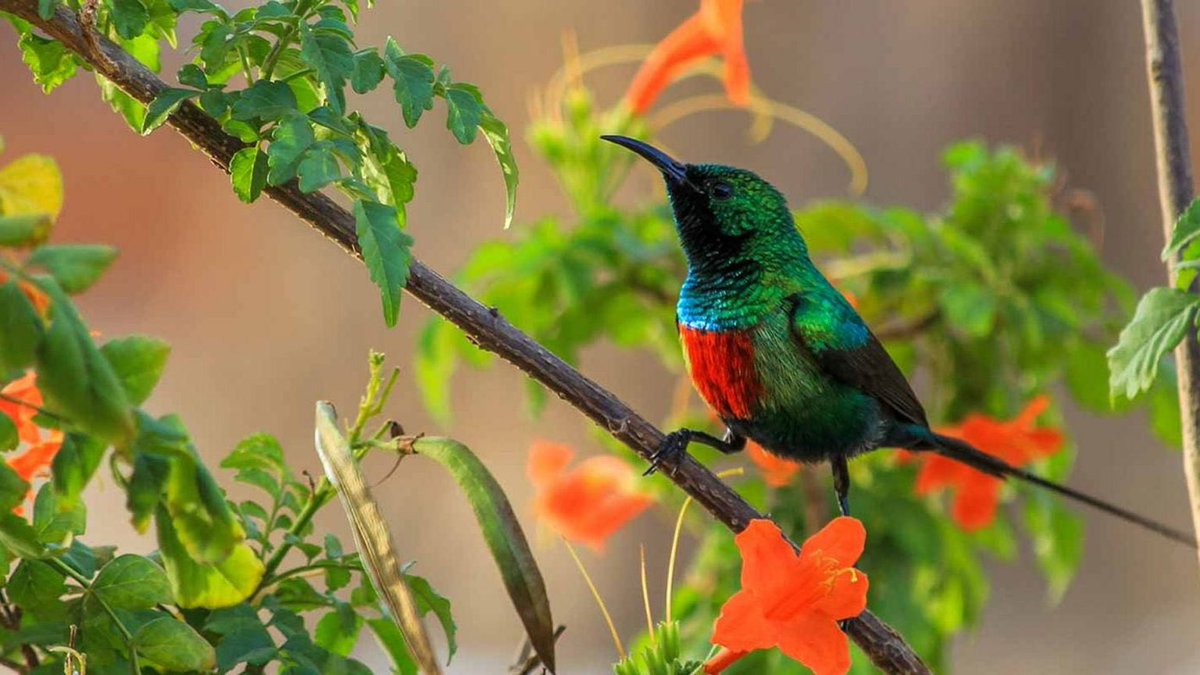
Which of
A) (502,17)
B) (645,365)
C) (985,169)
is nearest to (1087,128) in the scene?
(645,365)

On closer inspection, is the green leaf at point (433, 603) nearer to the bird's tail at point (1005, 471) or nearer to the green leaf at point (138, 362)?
the green leaf at point (138, 362)

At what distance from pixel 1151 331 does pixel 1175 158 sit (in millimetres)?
265

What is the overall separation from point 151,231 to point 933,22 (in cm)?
263

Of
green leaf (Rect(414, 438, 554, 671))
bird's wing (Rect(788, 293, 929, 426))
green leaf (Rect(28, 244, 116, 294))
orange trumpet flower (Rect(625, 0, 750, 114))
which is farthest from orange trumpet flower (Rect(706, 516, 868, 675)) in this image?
orange trumpet flower (Rect(625, 0, 750, 114))

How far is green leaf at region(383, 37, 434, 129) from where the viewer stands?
2.67ft

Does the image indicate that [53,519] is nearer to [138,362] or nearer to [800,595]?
[138,362]

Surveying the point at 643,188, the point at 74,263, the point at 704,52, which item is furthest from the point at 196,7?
the point at 643,188

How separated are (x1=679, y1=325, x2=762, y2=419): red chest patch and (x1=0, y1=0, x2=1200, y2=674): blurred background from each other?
8.90 ft

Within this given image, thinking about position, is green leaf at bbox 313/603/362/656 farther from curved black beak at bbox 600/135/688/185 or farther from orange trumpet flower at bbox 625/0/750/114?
orange trumpet flower at bbox 625/0/750/114

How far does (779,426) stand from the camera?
1423 mm

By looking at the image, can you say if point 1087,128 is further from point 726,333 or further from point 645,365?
point 726,333

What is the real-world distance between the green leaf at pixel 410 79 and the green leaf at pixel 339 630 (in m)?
0.31

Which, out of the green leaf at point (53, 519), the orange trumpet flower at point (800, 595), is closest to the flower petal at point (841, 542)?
the orange trumpet flower at point (800, 595)

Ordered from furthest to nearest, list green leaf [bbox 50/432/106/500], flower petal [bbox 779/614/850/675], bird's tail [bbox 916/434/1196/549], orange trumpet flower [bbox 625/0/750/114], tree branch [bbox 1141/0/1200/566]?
orange trumpet flower [bbox 625/0/750/114] → bird's tail [bbox 916/434/1196/549] → tree branch [bbox 1141/0/1200/566] → flower petal [bbox 779/614/850/675] → green leaf [bbox 50/432/106/500]
